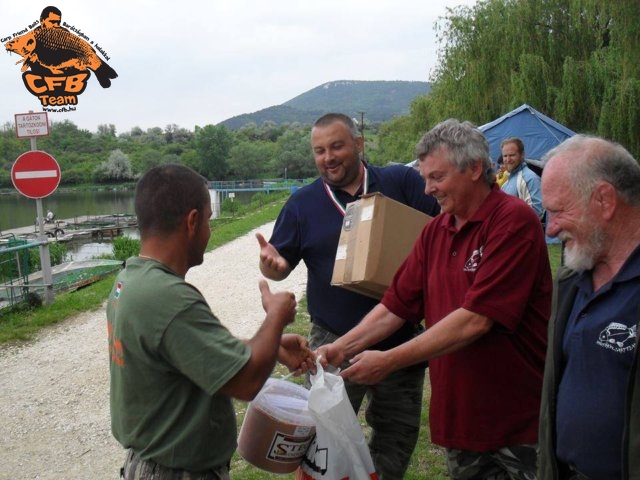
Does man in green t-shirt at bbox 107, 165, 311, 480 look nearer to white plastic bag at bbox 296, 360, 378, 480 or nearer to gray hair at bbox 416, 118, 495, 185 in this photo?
white plastic bag at bbox 296, 360, 378, 480

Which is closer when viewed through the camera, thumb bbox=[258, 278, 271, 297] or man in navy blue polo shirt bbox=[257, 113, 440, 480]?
thumb bbox=[258, 278, 271, 297]

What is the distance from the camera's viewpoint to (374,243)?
10.5 feet

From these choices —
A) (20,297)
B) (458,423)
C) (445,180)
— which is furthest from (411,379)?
(20,297)

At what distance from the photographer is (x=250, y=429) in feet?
8.96

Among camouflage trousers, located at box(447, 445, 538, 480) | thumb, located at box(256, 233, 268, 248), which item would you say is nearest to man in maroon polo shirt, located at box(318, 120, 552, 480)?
camouflage trousers, located at box(447, 445, 538, 480)

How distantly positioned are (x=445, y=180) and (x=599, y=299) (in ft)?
2.81

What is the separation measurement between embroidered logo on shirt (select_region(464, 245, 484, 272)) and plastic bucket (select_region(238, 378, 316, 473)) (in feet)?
3.05

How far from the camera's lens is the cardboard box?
320 centimetres

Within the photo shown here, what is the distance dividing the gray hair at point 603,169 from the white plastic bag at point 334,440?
1309mm

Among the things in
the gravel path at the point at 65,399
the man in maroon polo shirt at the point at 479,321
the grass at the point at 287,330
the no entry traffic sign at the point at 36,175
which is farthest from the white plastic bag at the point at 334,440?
the no entry traffic sign at the point at 36,175

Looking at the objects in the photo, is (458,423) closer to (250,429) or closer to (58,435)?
(250,429)

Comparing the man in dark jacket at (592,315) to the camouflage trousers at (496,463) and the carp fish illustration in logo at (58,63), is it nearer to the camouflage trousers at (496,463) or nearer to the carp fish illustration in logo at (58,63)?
the camouflage trousers at (496,463)

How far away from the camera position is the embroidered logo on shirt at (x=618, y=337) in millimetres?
1884

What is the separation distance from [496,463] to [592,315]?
89cm
